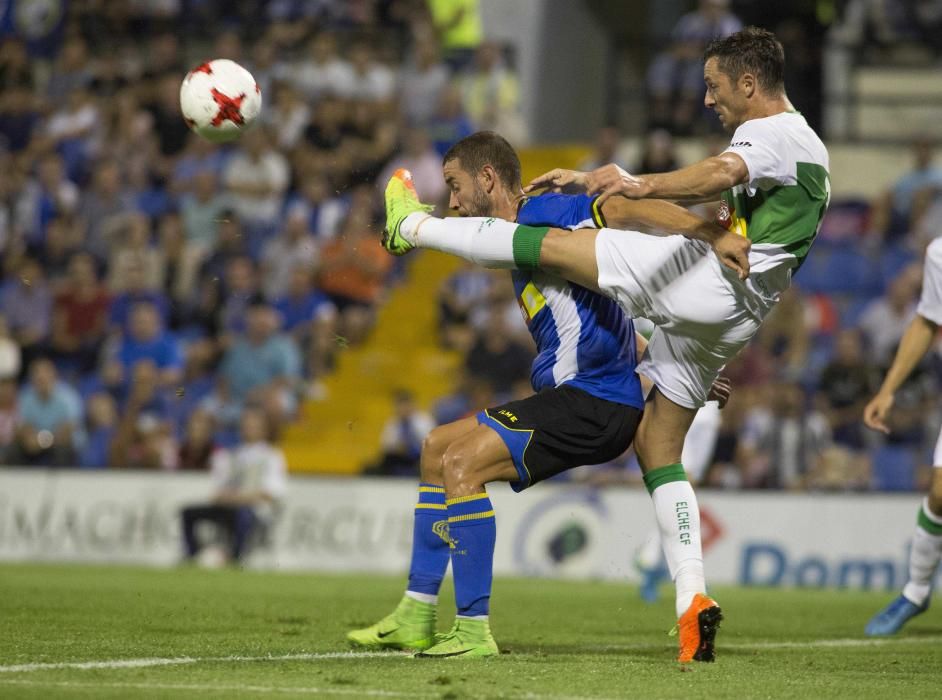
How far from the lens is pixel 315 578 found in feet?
41.0

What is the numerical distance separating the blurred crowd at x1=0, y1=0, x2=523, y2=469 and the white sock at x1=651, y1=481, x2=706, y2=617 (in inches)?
339

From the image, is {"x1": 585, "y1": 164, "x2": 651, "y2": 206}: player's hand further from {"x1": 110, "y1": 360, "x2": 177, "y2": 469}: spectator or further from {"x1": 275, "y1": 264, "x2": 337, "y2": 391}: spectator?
{"x1": 275, "y1": 264, "x2": 337, "y2": 391}: spectator

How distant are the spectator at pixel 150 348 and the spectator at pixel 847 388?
6705 mm

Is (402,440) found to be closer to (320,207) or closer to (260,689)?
(320,207)

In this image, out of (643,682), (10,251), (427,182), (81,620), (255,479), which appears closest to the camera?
(643,682)

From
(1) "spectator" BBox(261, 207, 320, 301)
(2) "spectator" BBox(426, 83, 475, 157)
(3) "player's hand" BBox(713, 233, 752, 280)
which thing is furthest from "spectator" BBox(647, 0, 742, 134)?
(3) "player's hand" BBox(713, 233, 752, 280)

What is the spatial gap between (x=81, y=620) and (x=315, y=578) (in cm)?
497

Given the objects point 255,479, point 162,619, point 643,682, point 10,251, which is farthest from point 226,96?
point 10,251

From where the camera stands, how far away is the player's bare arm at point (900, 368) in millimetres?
7828

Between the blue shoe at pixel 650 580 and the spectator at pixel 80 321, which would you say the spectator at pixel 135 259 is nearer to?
the spectator at pixel 80 321

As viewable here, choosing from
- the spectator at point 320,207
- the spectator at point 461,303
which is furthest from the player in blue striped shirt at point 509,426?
the spectator at point 320,207

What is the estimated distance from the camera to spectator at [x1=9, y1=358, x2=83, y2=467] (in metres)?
15.5

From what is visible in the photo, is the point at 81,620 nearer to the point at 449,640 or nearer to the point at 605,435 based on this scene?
the point at 449,640

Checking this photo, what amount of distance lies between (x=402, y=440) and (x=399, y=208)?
828 centimetres
